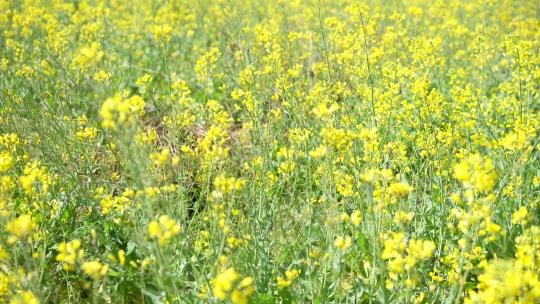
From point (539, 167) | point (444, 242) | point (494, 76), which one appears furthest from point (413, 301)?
point (494, 76)

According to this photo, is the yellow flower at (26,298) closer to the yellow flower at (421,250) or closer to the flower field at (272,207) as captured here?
the flower field at (272,207)

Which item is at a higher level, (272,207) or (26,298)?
(26,298)

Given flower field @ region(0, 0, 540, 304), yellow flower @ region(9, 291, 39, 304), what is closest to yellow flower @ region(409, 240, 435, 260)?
flower field @ region(0, 0, 540, 304)

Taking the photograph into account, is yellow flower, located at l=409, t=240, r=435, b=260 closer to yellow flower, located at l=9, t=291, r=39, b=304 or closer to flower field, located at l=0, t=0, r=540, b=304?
flower field, located at l=0, t=0, r=540, b=304

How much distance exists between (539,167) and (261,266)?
205 centimetres

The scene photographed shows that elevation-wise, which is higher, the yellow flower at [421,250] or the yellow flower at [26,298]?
the yellow flower at [421,250]

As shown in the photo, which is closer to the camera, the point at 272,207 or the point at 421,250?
the point at 421,250

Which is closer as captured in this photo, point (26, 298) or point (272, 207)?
point (26, 298)

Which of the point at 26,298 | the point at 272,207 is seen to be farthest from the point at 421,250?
the point at 26,298

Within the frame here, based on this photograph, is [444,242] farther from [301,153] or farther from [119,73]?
[119,73]

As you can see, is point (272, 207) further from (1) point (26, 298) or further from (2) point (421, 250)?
(1) point (26, 298)

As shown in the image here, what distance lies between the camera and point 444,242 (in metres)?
2.89

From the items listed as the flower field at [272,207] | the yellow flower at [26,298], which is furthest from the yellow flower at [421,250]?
the yellow flower at [26,298]

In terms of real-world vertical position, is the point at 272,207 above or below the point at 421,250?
below
